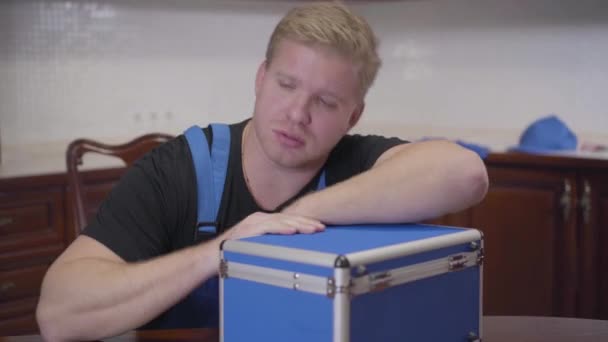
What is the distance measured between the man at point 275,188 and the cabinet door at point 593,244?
1.56 meters

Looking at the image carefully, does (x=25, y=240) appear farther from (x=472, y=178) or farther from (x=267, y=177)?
(x=472, y=178)

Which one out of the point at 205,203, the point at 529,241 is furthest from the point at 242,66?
the point at 205,203

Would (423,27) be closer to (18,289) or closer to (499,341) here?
(18,289)

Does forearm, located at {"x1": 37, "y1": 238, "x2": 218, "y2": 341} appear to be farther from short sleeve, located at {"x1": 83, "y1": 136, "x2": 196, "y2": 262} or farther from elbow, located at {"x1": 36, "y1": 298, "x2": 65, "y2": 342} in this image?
short sleeve, located at {"x1": 83, "y1": 136, "x2": 196, "y2": 262}

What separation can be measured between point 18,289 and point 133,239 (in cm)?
157

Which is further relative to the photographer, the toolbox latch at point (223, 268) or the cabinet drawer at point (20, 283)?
the cabinet drawer at point (20, 283)

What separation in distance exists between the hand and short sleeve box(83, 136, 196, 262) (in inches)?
10.5

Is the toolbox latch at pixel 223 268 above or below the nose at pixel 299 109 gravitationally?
below

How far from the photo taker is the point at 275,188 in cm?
162

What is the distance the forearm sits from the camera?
1234 mm

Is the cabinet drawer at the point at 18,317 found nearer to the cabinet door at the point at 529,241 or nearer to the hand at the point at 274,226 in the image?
the cabinet door at the point at 529,241

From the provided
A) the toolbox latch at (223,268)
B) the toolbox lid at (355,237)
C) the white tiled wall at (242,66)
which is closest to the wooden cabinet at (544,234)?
the white tiled wall at (242,66)

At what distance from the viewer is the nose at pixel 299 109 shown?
145 centimetres

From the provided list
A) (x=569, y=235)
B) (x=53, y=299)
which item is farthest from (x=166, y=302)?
(x=569, y=235)
